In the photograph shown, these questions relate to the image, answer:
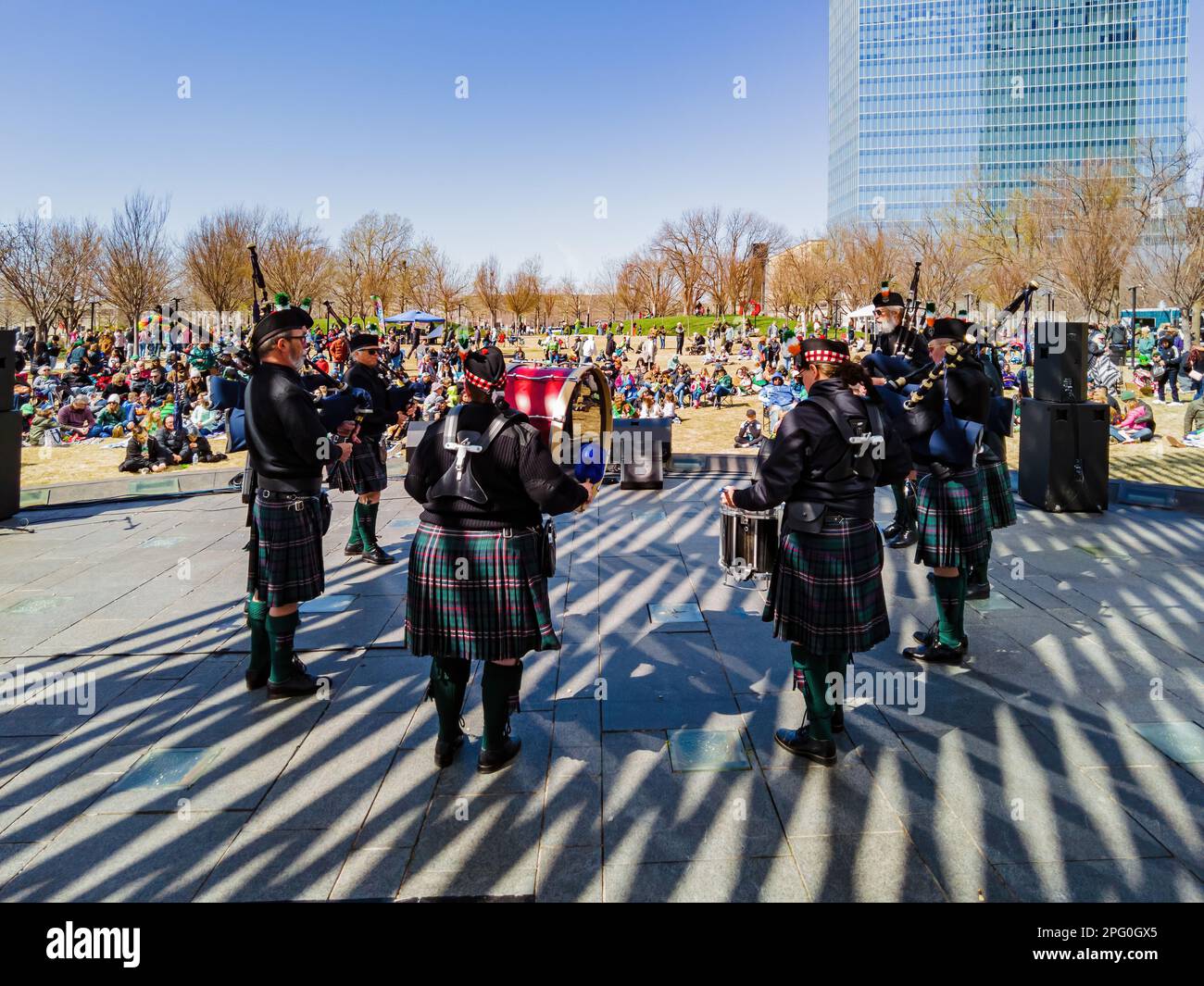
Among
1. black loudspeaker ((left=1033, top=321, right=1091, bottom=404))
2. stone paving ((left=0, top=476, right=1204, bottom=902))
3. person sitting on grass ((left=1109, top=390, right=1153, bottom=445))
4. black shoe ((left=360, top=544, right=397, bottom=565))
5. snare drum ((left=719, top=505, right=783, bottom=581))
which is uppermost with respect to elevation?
black loudspeaker ((left=1033, top=321, right=1091, bottom=404))

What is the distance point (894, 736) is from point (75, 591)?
590 centimetres

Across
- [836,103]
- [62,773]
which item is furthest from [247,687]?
[836,103]

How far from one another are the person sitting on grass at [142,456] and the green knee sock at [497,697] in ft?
36.5

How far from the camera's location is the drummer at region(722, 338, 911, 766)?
338 cm

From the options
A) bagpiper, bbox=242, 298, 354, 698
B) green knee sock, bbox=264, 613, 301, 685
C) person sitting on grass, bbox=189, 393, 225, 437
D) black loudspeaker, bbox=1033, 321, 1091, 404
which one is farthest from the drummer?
person sitting on grass, bbox=189, 393, 225, 437

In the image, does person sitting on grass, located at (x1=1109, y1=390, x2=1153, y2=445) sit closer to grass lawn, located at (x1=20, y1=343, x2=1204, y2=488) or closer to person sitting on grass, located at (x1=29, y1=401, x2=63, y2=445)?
grass lawn, located at (x1=20, y1=343, x2=1204, y2=488)

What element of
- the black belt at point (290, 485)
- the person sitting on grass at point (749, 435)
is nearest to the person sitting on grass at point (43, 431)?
the person sitting on grass at point (749, 435)

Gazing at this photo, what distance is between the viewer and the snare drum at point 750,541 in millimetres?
3887

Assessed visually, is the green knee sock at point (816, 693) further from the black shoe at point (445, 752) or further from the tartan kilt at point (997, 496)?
the tartan kilt at point (997, 496)

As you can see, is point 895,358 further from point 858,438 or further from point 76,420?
point 76,420

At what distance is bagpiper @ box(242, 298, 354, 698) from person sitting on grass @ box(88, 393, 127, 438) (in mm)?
13781

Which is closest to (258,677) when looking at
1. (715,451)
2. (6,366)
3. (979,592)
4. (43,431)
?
(979,592)

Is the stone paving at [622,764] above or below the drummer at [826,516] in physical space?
below
